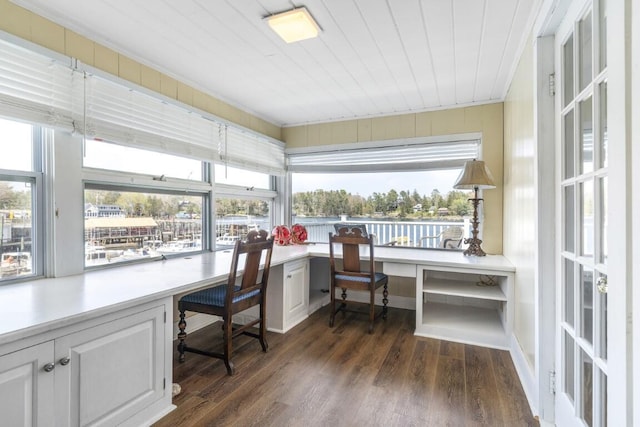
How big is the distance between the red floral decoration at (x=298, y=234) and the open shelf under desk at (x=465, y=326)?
164 cm

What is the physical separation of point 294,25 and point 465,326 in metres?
2.81

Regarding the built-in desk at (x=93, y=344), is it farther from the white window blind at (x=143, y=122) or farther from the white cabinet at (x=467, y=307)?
the white cabinet at (x=467, y=307)

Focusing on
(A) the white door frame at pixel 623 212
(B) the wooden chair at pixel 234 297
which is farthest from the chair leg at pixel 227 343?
(A) the white door frame at pixel 623 212

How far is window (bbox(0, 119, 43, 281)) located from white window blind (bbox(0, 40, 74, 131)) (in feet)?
0.61

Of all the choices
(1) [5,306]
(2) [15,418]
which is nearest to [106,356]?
(2) [15,418]

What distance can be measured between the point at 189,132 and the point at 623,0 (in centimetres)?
284

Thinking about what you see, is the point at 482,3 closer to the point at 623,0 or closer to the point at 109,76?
the point at 623,0

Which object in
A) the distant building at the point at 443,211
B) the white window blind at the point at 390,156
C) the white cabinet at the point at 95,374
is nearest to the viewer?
the white cabinet at the point at 95,374

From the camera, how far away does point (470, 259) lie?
119 inches

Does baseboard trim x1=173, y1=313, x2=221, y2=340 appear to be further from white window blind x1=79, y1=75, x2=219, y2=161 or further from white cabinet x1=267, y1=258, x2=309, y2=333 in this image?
white window blind x1=79, y1=75, x2=219, y2=161

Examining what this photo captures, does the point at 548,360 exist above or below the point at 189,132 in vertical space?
below

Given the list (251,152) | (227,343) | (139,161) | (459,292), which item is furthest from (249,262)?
(459,292)

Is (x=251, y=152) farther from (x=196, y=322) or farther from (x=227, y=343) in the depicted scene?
(x=227, y=343)

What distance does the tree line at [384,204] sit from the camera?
3.62 meters
